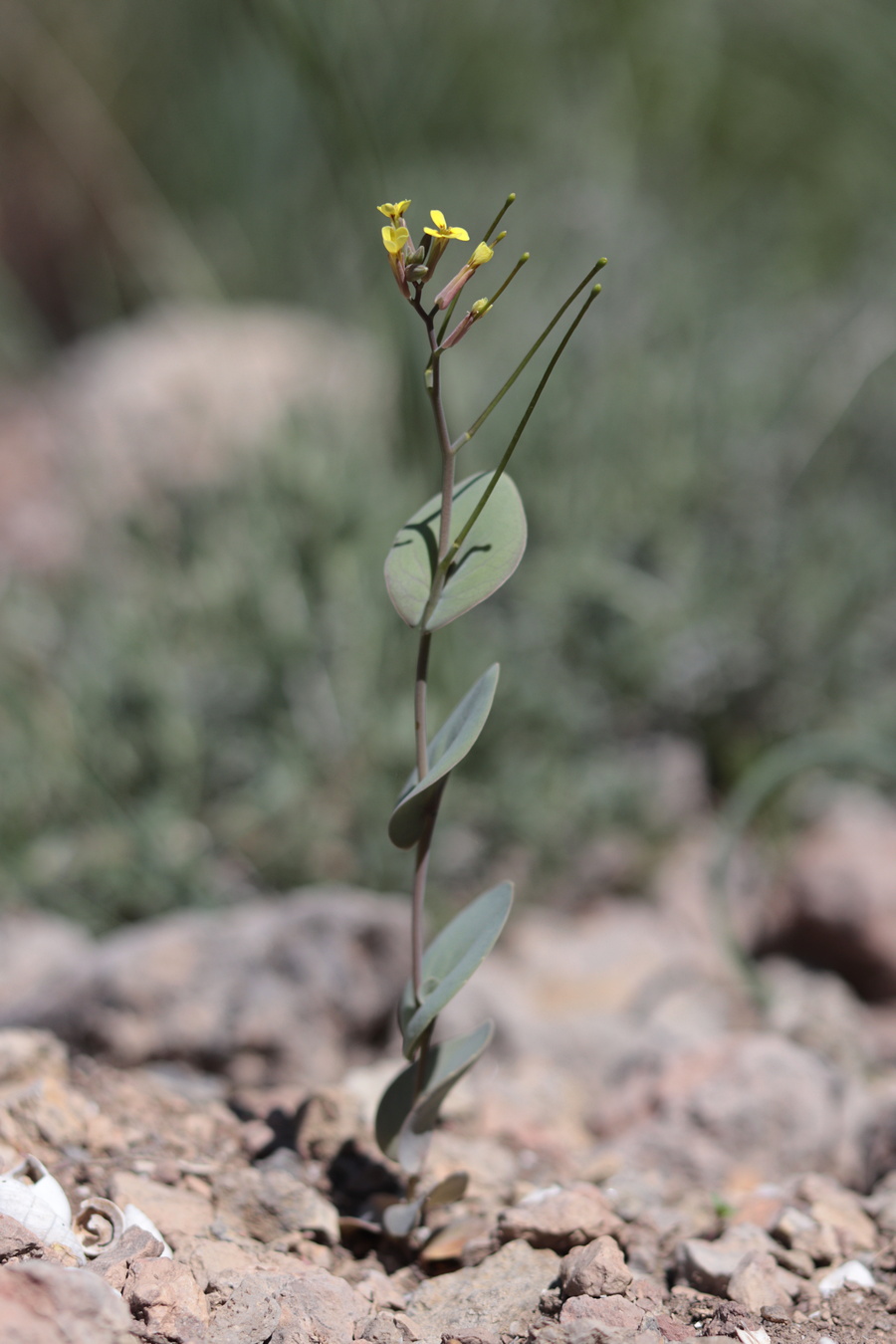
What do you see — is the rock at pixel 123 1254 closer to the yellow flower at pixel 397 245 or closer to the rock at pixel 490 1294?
the rock at pixel 490 1294

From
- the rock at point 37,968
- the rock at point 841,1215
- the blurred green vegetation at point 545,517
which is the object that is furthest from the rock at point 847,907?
the rock at point 37,968

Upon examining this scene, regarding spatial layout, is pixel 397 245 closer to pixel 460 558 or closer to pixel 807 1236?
pixel 460 558

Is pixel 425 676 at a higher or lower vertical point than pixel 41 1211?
higher

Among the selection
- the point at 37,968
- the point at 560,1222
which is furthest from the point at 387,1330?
the point at 37,968

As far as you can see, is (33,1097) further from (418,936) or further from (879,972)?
(879,972)

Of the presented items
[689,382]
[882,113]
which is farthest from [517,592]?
[882,113]
